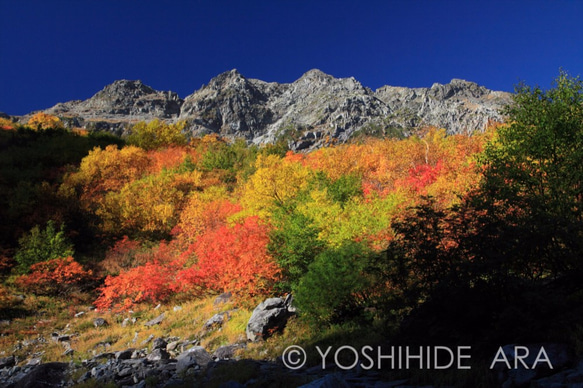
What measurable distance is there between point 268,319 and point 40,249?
80.8 feet

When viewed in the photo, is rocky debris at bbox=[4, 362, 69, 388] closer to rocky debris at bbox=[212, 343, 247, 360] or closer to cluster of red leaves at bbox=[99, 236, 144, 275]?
rocky debris at bbox=[212, 343, 247, 360]

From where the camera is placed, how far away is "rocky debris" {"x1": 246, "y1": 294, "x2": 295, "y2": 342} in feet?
45.0

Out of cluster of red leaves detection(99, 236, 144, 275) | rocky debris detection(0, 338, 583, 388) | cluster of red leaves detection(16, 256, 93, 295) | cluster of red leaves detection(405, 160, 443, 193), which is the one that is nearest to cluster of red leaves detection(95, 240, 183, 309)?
cluster of red leaves detection(16, 256, 93, 295)

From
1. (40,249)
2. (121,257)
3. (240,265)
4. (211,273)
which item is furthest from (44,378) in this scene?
(121,257)

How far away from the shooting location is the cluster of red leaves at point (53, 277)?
938 inches

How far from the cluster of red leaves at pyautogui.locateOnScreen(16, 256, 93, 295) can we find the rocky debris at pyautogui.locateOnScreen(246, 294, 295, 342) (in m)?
19.4

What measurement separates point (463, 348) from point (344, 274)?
5.24 metres

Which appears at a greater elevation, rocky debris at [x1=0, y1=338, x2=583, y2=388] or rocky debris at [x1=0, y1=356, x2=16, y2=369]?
rocky debris at [x1=0, y1=338, x2=583, y2=388]

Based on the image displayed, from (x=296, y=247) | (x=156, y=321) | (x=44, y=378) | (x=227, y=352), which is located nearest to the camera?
(x=44, y=378)

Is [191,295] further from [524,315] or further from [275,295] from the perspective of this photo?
[524,315]

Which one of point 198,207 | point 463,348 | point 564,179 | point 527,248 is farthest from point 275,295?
point 198,207

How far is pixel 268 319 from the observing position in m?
13.9

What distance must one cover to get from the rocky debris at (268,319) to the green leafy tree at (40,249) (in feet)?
70.8

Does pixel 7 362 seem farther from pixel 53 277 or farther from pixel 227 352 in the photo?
pixel 227 352
